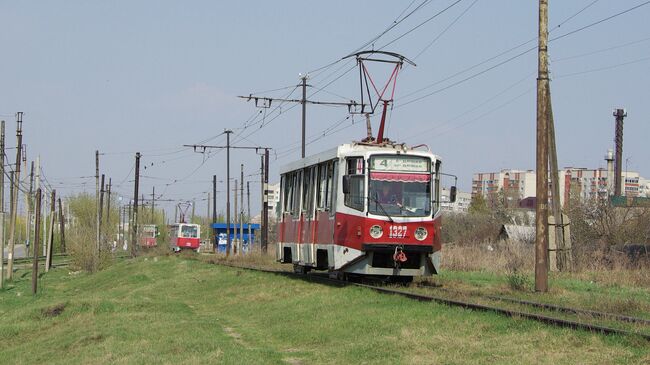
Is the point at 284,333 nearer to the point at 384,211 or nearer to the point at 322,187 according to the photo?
the point at 384,211

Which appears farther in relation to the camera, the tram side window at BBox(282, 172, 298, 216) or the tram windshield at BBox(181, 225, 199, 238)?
the tram windshield at BBox(181, 225, 199, 238)

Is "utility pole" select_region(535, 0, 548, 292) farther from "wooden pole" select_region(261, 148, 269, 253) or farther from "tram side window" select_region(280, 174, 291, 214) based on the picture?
"wooden pole" select_region(261, 148, 269, 253)

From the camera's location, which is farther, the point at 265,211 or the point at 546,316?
the point at 265,211

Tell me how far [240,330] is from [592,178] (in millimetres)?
133683

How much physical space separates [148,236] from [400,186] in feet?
275

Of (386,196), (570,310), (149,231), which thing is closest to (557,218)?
(386,196)

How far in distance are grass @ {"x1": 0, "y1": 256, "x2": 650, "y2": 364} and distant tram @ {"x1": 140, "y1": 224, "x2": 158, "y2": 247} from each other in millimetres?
71279

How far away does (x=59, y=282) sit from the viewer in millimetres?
52875

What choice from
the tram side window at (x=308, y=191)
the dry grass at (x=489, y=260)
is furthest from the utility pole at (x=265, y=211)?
the tram side window at (x=308, y=191)

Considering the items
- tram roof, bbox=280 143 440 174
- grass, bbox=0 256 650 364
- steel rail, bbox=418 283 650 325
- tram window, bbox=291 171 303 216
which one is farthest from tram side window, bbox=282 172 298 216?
steel rail, bbox=418 283 650 325

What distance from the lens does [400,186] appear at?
19.6m

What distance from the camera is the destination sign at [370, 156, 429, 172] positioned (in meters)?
19.6

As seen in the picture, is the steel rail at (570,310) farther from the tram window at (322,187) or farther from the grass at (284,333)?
the tram window at (322,187)

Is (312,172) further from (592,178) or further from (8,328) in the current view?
(592,178)
